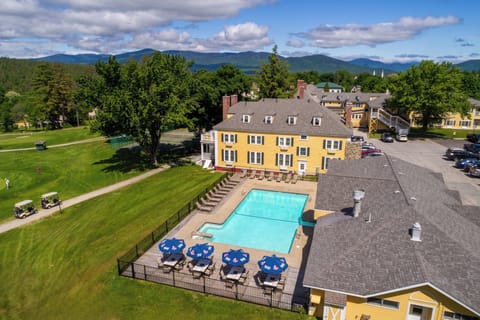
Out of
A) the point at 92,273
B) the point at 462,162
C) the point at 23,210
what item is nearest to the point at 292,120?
the point at 462,162

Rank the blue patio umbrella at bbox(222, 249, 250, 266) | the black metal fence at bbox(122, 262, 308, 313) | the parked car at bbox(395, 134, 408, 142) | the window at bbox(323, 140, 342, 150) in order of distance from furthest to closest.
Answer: the parked car at bbox(395, 134, 408, 142)
the window at bbox(323, 140, 342, 150)
the blue patio umbrella at bbox(222, 249, 250, 266)
the black metal fence at bbox(122, 262, 308, 313)

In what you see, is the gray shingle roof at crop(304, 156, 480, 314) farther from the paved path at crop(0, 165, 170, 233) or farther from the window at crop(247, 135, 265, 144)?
the paved path at crop(0, 165, 170, 233)

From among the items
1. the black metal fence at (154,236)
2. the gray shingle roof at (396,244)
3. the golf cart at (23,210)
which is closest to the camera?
the gray shingle roof at (396,244)

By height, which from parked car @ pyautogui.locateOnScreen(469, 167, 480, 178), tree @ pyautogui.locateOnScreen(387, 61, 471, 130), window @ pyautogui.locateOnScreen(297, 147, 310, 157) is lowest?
parked car @ pyautogui.locateOnScreen(469, 167, 480, 178)

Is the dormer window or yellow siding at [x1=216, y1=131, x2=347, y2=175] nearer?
yellow siding at [x1=216, y1=131, x2=347, y2=175]

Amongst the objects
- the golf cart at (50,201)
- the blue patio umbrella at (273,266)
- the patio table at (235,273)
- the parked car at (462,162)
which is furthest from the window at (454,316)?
the parked car at (462,162)

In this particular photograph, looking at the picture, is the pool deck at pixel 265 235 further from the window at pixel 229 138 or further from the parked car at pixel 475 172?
the parked car at pixel 475 172

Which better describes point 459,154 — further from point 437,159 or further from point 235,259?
point 235,259

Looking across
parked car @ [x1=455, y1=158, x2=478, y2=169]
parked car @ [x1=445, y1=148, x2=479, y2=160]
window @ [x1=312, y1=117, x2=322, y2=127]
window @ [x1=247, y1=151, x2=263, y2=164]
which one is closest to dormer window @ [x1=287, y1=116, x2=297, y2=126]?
window @ [x1=312, y1=117, x2=322, y2=127]
